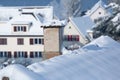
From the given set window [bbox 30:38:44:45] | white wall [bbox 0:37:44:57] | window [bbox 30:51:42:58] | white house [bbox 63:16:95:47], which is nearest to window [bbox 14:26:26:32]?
white wall [bbox 0:37:44:57]

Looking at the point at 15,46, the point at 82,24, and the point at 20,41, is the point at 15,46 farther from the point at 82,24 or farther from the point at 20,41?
the point at 82,24

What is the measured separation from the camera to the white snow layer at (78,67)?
362 cm

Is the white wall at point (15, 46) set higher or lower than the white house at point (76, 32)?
lower

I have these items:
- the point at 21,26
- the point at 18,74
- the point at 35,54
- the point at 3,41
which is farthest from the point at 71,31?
the point at 18,74

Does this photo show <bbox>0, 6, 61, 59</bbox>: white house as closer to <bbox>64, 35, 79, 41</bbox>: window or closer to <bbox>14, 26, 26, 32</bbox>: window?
<bbox>14, 26, 26, 32</bbox>: window

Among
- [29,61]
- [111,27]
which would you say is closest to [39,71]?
[111,27]

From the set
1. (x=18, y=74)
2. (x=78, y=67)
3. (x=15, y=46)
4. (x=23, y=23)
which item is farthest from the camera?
(x=15, y=46)

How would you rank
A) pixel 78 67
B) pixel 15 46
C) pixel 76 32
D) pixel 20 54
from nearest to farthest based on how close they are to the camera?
pixel 78 67 < pixel 20 54 < pixel 15 46 < pixel 76 32

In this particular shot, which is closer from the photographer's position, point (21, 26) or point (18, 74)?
point (18, 74)

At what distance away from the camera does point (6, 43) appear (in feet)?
89.9

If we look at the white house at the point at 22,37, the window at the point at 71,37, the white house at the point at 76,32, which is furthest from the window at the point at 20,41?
the window at the point at 71,37

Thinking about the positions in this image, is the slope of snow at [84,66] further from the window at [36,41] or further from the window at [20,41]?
the window at [20,41]

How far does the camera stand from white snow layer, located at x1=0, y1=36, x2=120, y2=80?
3.62 m

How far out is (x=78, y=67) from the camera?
436 cm
